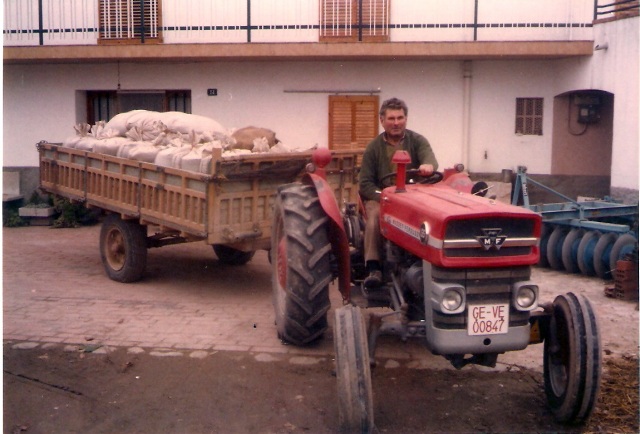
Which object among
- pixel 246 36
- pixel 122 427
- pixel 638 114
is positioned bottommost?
pixel 122 427

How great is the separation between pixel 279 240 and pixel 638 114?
7016mm

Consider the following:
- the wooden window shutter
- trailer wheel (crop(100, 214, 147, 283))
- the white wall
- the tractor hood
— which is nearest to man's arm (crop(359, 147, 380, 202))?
the tractor hood

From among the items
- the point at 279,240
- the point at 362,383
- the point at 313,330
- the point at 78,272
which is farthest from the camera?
the point at 78,272

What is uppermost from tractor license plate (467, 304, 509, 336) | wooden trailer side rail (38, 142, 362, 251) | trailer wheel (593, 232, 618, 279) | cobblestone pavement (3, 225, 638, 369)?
wooden trailer side rail (38, 142, 362, 251)

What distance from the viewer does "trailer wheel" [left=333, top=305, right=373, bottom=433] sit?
4152 mm

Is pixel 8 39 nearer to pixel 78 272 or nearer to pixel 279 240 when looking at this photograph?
pixel 78 272

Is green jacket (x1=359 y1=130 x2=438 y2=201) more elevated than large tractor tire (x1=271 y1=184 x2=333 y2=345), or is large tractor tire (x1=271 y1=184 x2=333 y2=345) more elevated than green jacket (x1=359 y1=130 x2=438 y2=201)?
green jacket (x1=359 y1=130 x2=438 y2=201)

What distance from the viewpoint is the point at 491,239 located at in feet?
14.0

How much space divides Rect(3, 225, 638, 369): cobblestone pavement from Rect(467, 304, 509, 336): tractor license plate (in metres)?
1.59

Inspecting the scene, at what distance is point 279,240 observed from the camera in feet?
21.8

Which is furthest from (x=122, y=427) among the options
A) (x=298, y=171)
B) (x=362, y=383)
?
(x=298, y=171)

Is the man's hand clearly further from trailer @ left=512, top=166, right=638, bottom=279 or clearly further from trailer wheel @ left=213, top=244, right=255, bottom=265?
trailer wheel @ left=213, top=244, right=255, bottom=265

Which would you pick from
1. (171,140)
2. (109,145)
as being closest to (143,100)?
(109,145)

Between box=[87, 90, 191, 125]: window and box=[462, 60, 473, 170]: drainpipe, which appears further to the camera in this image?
box=[87, 90, 191, 125]: window
